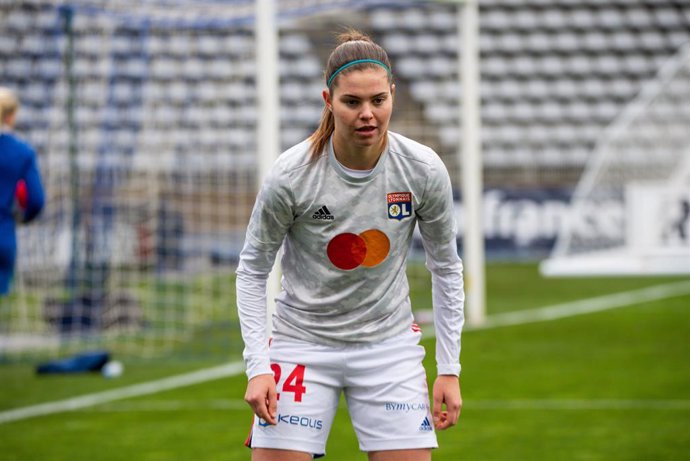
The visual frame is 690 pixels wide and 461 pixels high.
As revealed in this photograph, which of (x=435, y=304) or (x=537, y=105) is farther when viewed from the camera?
(x=537, y=105)

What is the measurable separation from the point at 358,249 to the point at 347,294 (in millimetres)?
140

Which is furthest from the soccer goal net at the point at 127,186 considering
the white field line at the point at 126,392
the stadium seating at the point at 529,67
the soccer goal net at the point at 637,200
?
the stadium seating at the point at 529,67

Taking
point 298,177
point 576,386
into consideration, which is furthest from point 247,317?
point 576,386

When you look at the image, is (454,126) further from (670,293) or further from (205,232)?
(205,232)

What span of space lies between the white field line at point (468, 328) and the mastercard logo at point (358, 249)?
4168mm

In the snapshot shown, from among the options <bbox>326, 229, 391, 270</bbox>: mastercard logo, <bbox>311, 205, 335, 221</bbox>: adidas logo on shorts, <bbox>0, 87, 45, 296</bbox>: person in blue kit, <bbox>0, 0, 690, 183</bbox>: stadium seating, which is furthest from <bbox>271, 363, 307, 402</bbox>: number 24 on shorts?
<bbox>0, 0, 690, 183</bbox>: stadium seating

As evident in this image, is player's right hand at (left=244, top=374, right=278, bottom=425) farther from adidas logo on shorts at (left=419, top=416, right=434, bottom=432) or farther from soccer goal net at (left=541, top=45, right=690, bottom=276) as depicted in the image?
soccer goal net at (left=541, top=45, right=690, bottom=276)

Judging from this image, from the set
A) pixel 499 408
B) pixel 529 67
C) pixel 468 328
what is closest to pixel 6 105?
pixel 499 408

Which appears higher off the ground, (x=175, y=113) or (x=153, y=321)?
(x=175, y=113)

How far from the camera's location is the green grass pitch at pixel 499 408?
20.6 feet

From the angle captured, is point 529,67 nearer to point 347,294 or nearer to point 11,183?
point 11,183

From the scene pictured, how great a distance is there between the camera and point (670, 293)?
14.4 metres

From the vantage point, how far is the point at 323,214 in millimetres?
3549

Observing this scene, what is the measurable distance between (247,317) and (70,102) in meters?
7.66
